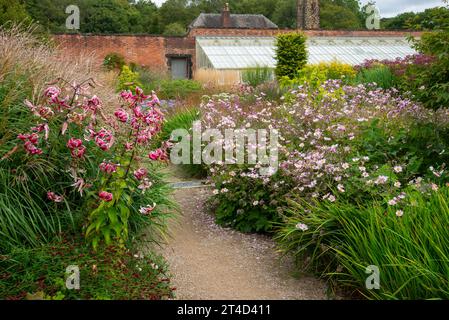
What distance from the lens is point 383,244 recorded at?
123 inches

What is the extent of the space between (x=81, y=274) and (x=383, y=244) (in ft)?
6.28

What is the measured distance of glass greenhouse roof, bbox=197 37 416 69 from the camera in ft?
74.8

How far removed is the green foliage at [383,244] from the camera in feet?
9.64

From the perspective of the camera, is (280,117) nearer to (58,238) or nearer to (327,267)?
(327,267)

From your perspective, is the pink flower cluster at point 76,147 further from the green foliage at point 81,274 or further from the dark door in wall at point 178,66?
the dark door in wall at point 178,66

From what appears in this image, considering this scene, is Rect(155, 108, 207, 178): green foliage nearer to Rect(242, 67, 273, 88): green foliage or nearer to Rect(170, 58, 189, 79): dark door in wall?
Rect(242, 67, 273, 88): green foliage

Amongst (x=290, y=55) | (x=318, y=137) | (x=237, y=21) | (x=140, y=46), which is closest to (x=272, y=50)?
(x=140, y=46)

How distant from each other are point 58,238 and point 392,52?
82.6ft

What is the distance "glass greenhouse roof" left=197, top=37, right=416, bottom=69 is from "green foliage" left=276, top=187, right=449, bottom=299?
60.6 feet

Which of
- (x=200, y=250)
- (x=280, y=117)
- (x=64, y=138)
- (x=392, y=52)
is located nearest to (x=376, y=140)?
(x=280, y=117)

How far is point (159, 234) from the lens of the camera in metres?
4.42

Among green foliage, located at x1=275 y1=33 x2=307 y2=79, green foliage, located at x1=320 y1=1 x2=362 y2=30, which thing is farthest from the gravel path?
green foliage, located at x1=320 y1=1 x2=362 y2=30

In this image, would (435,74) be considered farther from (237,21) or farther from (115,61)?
(237,21)

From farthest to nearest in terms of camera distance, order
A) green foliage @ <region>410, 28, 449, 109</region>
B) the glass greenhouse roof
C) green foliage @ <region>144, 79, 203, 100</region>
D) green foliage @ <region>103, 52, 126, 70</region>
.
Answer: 1. green foliage @ <region>103, 52, 126, 70</region>
2. the glass greenhouse roof
3. green foliage @ <region>144, 79, 203, 100</region>
4. green foliage @ <region>410, 28, 449, 109</region>
